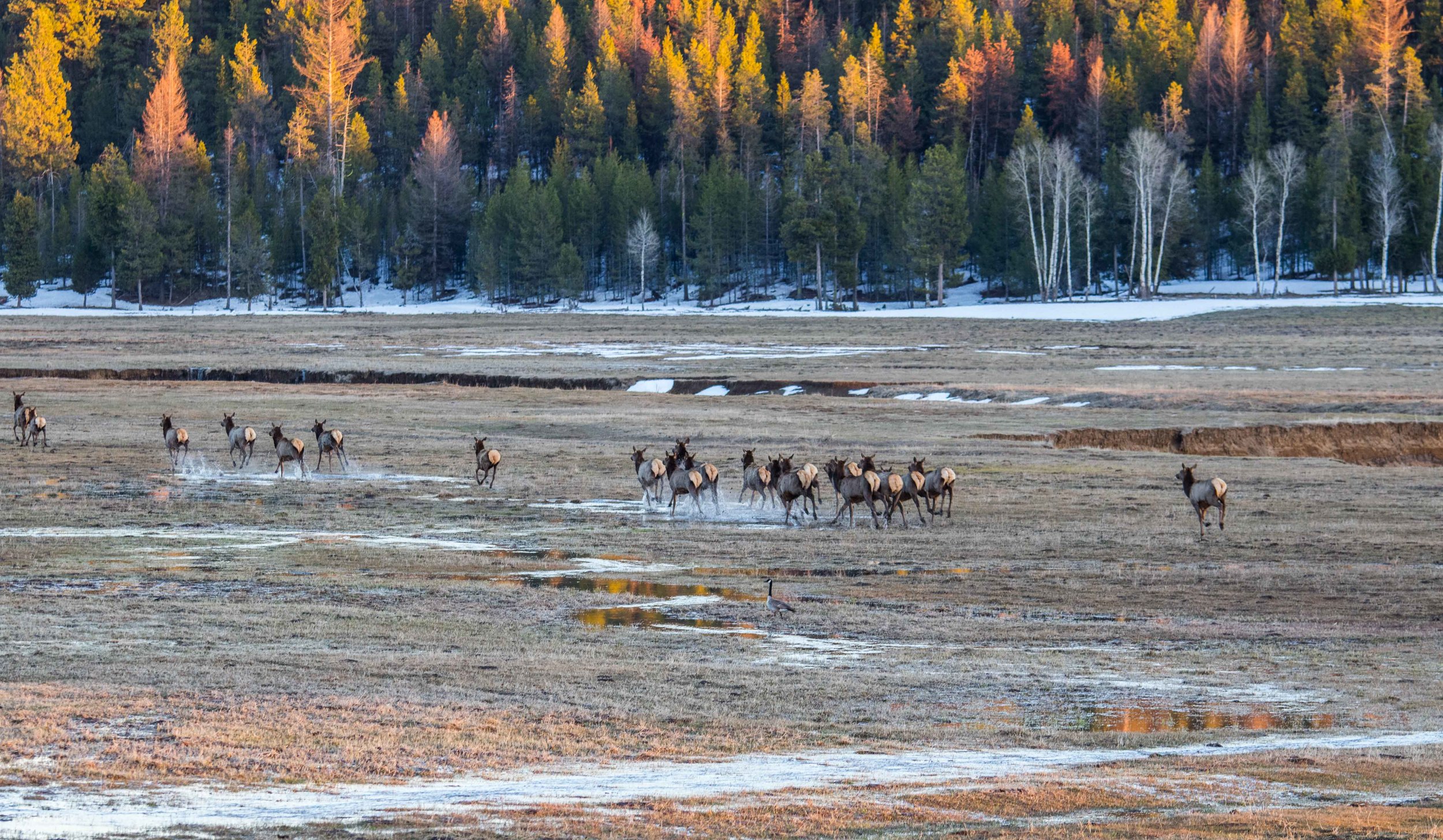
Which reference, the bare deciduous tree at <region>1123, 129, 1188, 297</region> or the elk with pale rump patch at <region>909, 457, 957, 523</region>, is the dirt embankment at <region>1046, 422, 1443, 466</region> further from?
the bare deciduous tree at <region>1123, 129, 1188, 297</region>

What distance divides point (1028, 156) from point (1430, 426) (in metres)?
78.2

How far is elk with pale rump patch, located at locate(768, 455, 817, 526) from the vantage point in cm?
2428

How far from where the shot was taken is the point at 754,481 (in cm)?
2564

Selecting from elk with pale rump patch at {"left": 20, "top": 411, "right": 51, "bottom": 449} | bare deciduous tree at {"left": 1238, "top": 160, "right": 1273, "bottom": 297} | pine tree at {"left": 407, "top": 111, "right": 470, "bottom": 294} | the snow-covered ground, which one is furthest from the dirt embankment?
pine tree at {"left": 407, "top": 111, "right": 470, "bottom": 294}

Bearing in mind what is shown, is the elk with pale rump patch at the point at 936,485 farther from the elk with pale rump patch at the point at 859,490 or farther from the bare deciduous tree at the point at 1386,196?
the bare deciduous tree at the point at 1386,196

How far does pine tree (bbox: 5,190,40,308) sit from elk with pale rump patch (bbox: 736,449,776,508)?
343 feet

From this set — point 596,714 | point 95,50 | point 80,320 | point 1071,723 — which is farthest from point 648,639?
point 95,50

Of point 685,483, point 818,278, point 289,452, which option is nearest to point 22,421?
point 289,452

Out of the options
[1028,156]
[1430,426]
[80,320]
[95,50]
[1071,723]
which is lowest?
[1071,723]

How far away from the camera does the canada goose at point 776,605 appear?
1772cm

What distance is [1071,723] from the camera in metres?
13.0

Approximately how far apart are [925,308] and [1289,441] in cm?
7090

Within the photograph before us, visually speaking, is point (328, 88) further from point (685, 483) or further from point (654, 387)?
point (685, 483)

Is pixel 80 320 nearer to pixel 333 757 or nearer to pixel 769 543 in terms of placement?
pixel 769 543
